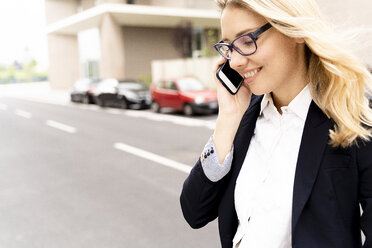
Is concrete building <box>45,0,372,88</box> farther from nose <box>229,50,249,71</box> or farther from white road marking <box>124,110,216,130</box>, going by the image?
nose <box>229,50,249,71</box>

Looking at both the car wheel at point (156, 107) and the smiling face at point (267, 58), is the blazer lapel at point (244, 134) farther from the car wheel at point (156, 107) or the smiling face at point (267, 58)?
the car wheel at point (156, 107)

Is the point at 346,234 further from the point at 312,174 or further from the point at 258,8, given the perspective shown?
the point at 258,8

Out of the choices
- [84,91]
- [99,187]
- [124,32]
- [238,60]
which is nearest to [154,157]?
[99,187]

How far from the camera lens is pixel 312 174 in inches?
44.3

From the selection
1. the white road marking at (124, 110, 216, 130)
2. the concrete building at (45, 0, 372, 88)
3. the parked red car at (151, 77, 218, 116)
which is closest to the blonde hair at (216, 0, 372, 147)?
the white road marking at (124, 110, 216, 130)

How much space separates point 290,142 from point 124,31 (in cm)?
2925

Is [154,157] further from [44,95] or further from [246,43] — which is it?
[44,95]

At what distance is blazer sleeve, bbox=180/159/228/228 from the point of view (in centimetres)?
139

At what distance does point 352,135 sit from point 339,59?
26 cm

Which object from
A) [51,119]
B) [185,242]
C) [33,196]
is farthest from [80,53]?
[185,242]

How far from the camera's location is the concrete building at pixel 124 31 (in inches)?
1000

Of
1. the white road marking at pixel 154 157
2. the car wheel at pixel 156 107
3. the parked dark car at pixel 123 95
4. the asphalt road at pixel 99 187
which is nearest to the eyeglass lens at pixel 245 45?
the asphalt road at pixel 99 187

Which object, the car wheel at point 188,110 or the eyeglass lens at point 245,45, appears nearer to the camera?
the eyeglass lens at point 245,45

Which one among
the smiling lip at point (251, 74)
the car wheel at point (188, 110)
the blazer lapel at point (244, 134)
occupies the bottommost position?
the car wheel at point (188, 110)
